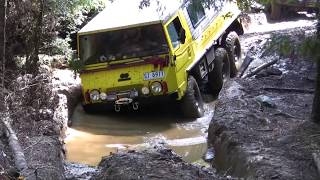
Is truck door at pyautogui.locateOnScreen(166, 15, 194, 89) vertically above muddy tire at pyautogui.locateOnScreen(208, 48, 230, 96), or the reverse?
truck door at pyautogui.locateOnScreen(166, 15, 194, 89)

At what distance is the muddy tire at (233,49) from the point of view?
12.1m

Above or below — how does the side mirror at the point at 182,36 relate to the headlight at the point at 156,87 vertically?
above

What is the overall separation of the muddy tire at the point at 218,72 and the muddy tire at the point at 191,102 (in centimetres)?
117


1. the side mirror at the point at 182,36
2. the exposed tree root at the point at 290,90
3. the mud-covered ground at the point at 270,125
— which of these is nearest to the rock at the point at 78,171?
the mud-covered ground at the point at 270,125

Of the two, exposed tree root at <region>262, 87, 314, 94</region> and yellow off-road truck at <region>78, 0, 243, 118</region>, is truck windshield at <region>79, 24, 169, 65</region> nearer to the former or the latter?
yellow off-road truck at <region>78, 0, 243, 118</region>

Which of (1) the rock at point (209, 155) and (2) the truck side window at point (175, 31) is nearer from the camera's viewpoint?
Answer: (1) the rock at point (209, 155)

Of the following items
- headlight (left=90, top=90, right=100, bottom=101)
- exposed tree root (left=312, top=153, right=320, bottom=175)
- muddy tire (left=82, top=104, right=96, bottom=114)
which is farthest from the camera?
A: muddy tire (left=82, top=104, right=96, bottom=114)

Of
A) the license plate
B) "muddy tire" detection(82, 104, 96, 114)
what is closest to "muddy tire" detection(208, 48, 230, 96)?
the license plate

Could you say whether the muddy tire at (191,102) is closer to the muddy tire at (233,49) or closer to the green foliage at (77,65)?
the green foliage at (77,65)

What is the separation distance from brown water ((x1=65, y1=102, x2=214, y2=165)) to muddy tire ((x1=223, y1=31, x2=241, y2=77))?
150 cm

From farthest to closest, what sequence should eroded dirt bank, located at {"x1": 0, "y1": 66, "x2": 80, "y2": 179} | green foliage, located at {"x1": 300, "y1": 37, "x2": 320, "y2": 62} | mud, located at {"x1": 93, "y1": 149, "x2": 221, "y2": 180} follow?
1. eroded dirt bank, located at {"x1": 0, "y1": 66, "x2": 80, "y2": 179}
2. mud, located at {"x1": 93, "y1": 149, "x2": 221, "y2": 180}
3. green foliage, located at {"x1": 300, "y1": 37, "x2": 320, "y2": 62}

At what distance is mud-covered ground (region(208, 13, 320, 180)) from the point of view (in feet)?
19.4

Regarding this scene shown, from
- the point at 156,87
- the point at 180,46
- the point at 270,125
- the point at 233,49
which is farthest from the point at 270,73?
the point at 270,125

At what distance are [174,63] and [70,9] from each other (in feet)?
8.61
